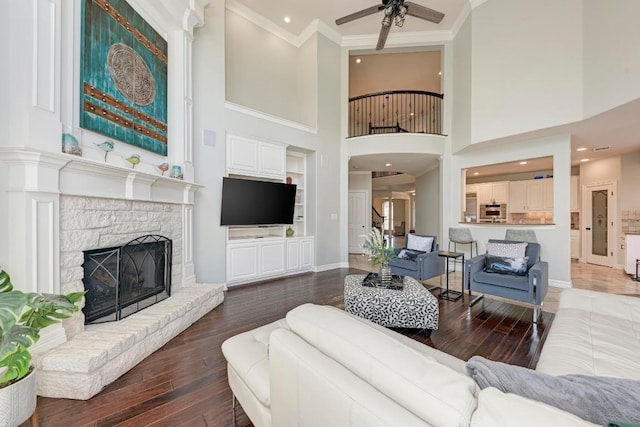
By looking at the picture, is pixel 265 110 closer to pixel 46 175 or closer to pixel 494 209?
pixel 46 175

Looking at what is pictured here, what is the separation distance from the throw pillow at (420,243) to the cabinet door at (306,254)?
1.98m

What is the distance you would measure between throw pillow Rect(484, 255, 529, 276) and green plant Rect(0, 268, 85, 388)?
437 centimetres

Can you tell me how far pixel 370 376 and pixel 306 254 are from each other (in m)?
4.65

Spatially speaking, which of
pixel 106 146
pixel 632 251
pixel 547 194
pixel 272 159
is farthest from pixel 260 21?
pixel 632 251

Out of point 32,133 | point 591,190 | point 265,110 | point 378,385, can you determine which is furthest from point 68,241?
point 591,190

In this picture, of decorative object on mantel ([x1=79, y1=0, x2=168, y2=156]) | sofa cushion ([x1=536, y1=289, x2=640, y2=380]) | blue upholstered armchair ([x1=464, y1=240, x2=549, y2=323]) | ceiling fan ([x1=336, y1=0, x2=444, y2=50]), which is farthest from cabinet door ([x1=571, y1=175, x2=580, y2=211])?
decorative object on mantel ([x1=79, y1=0, x2=168, y2=156])

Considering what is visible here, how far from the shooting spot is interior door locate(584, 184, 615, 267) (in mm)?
5992

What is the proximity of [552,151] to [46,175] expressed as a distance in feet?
22.5

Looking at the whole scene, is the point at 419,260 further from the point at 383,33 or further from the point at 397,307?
the point at 383,33

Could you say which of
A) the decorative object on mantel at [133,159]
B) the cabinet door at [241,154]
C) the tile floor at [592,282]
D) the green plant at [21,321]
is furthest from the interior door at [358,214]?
the green plant at [21,321]

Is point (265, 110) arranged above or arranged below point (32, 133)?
above

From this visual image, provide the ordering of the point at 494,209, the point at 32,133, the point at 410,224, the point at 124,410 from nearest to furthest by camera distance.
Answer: the point at 124,410, the point at 32,133, the point at 494,209, the point at 410,224

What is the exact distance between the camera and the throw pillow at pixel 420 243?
4539 millimetres

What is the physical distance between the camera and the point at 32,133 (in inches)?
73.5
